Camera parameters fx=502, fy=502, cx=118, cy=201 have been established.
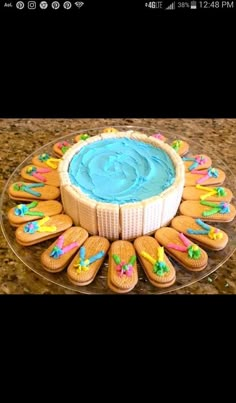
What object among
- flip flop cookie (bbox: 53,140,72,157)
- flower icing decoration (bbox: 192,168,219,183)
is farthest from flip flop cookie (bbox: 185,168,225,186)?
flip flop cookie (bbox: 53,140,72,157)

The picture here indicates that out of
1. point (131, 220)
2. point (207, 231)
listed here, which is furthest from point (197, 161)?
point (131, 220)

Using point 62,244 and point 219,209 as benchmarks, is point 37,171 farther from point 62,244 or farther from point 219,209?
point 219,209

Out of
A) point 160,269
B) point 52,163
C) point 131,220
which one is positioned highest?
point 52,163

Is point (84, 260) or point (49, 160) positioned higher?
point (49, 160)

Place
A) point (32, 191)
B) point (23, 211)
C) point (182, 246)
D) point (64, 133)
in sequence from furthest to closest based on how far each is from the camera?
point (64, 133) < point (32, 191) < point (23, 211) < point (182, 246)

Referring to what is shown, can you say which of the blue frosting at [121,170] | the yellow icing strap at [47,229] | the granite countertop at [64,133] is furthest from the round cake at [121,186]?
the granite countertop at [64,133]

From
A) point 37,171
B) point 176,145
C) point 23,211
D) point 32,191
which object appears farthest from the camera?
point 176,145

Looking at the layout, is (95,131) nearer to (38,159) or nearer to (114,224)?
(38,159)

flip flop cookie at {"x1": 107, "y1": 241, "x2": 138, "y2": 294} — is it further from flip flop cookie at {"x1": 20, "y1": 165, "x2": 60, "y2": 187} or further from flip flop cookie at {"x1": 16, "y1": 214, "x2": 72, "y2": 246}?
flip flop cookie at {"x1": 20, "y1": 165, "x2": 60, "y2": 187}
